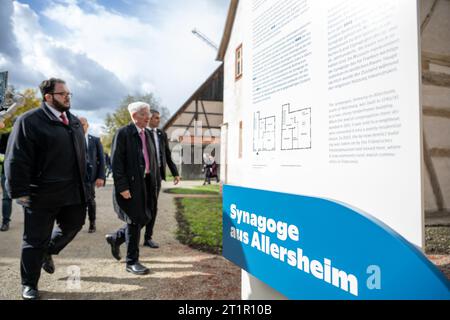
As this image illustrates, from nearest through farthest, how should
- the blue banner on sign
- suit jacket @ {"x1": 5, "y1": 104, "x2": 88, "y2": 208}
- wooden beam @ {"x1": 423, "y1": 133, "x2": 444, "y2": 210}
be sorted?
the blue banner on sign < suit jacket @ {"x1": 5, "y1": 104, "x2": 88, "y2": 208} < wooden beam @ {"x1": 423, "y1": 133, "x2": 444, "y2": 210}

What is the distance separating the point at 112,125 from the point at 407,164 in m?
35.2

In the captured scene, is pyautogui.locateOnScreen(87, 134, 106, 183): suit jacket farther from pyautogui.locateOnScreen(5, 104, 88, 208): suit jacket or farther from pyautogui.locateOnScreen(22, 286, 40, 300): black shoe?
pyautogui.locateOnScreen(22, 286, 40, 300): black shoe

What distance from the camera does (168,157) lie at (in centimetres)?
453

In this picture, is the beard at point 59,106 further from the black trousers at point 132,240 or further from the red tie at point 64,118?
the black trousers at point 132,240

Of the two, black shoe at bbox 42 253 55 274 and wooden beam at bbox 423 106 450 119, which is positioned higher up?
wooden beam at bbox 423 106 450 119

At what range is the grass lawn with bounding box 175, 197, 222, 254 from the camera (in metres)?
4.63

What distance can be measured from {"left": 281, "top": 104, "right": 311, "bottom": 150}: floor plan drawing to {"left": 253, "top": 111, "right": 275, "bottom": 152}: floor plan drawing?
0.13 meters

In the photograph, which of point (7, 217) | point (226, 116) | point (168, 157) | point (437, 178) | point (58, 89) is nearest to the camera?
point (58, 89)

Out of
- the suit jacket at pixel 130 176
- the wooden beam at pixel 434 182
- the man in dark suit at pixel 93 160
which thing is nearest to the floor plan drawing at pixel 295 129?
the suit jacket at pixel 130 176

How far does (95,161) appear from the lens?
493cm

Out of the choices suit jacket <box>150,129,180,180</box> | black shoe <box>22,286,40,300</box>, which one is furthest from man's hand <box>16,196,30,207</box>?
suit jacket <box>150,129,180,180</box>

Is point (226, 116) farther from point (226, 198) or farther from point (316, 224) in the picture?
point (316, 224)

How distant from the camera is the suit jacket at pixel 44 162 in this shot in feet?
8.26
